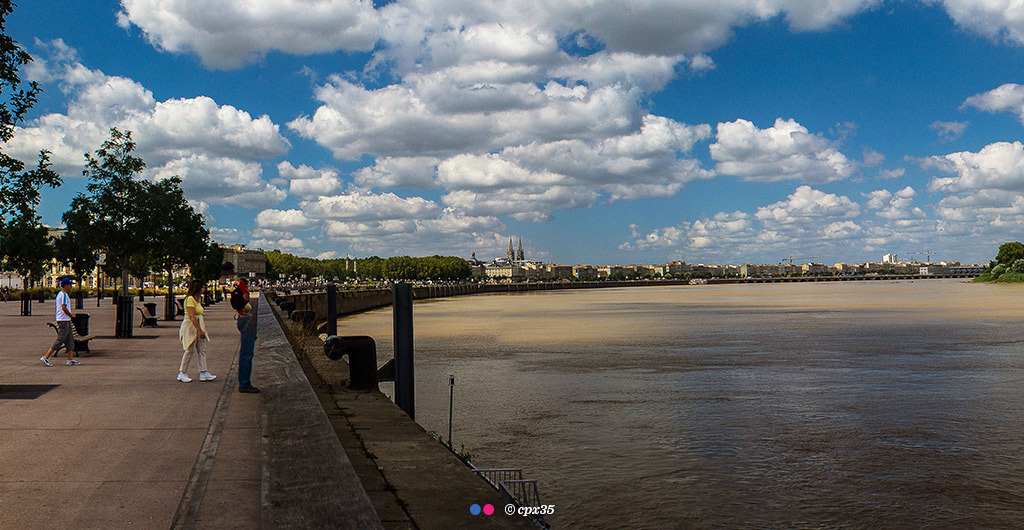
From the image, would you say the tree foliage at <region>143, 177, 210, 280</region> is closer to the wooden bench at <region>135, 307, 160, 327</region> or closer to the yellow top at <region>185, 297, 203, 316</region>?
the wooden bench at <region>135, 307, 160, 327</region>

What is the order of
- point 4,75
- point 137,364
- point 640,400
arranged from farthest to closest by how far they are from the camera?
point 640,400 < point 137,364 < point 4,75

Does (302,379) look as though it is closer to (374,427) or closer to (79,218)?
(374,427)

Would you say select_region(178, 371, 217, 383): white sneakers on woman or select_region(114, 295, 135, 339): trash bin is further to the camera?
select_region(114, 295, 135, 339): trash bin

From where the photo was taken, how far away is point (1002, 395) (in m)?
17.9

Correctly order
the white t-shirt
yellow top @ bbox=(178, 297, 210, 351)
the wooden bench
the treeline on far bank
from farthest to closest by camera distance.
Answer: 1. the treeline on far bank
2. the wooden bench
3. the white t-shirt
4. yellow top @ bbox=(178, 297, 210, 351)

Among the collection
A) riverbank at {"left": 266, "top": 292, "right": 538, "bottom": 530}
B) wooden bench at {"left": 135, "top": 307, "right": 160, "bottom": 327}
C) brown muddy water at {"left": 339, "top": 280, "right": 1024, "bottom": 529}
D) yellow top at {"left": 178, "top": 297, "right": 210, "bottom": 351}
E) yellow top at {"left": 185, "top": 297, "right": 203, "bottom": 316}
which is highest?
yellow top at {"left": 185, "top": 297, "right": 203, "bottom": 316}

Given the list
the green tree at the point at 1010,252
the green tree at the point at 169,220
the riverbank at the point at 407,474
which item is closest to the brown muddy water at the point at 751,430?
the riverbank at the point at 407,474

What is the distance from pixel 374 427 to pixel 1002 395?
52.0ft

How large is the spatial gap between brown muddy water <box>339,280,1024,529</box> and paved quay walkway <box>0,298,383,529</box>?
4058 millimetres

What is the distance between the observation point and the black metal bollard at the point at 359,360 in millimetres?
11016

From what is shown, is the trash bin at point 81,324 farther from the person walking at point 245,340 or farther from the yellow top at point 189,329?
the person walking at point 245,340

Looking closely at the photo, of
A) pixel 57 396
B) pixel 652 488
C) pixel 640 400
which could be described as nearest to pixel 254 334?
pixel 57 396

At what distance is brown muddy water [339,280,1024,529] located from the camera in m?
9.91

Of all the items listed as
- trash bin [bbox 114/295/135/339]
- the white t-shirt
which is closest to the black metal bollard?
the white t-shirt
